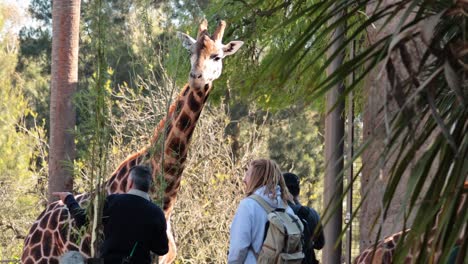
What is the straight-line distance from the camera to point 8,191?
19859 millimetres

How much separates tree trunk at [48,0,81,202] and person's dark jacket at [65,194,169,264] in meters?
6.22

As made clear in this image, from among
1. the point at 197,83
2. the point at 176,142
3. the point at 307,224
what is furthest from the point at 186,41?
the point at 307,224

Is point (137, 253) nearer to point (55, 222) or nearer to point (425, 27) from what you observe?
point (55, 222)

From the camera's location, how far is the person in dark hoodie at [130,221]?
714 centimetres

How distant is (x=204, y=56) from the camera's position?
9.82 m

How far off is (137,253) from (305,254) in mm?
1272

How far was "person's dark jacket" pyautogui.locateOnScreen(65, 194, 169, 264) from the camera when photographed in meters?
7.14

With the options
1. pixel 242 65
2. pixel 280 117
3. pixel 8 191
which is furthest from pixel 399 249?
pixel 280 117

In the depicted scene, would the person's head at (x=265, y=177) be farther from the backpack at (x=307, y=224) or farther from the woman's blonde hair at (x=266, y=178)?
the backpack at (x=307, y=224)

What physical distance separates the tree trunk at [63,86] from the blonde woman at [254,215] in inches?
252

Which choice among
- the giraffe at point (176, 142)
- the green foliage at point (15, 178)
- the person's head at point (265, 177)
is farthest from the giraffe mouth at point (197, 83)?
the green foliage at point (15, 178)

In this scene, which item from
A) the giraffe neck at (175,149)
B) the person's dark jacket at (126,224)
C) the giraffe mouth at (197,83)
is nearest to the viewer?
the person's dark jacket at (126,224)

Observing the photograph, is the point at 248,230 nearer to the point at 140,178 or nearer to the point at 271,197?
the point at 271,197

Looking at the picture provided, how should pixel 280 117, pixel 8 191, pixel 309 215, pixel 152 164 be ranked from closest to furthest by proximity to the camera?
1. pixel 309 215
2. pixel 152 164
3. pixel 8 191
4. pixel 280 117
